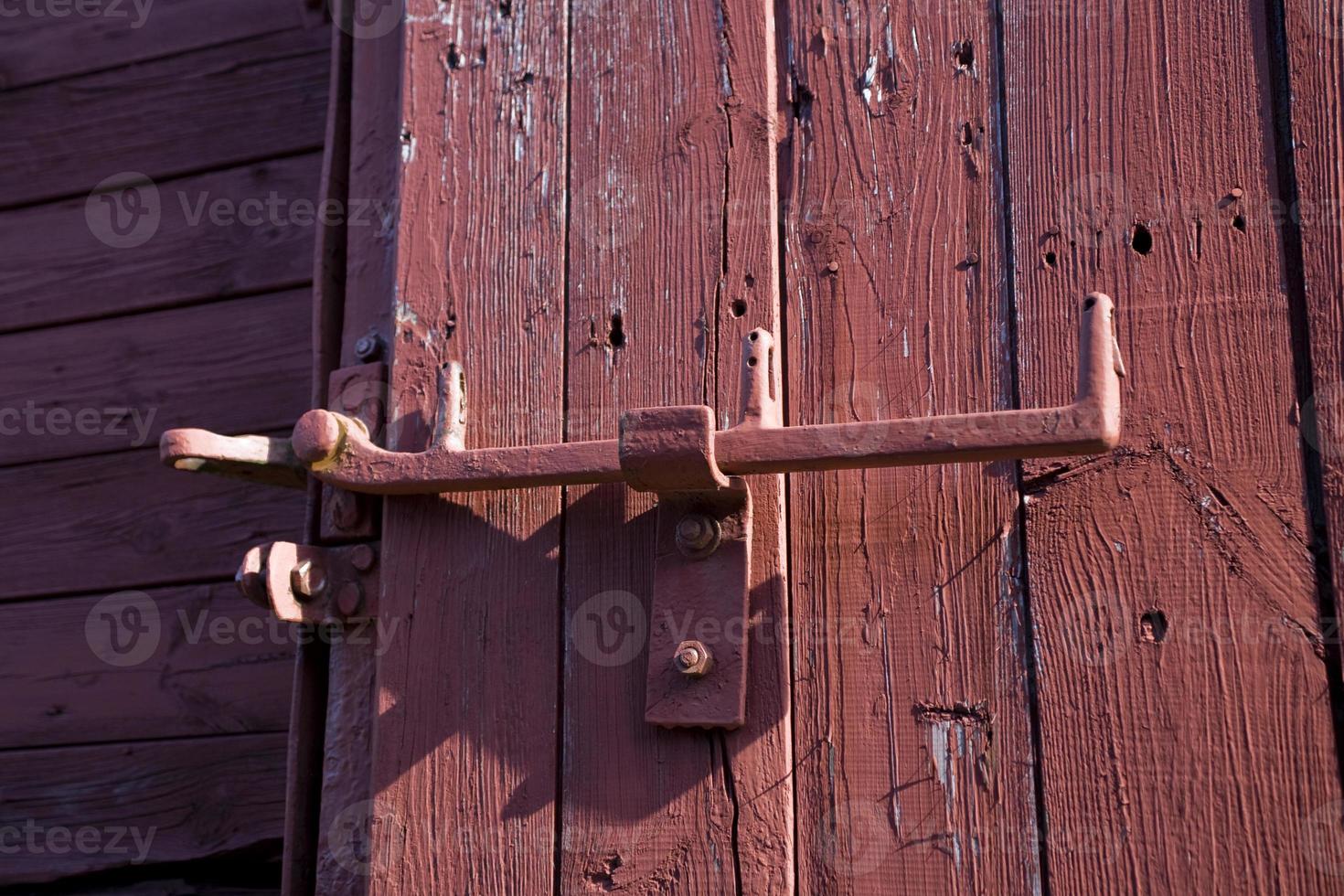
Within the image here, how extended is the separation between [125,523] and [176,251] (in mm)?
379

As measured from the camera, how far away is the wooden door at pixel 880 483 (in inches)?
36.3

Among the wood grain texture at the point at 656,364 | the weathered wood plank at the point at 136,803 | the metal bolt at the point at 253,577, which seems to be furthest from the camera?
the weathered wood plank at the point at 136,803

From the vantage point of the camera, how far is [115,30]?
69.3 inches

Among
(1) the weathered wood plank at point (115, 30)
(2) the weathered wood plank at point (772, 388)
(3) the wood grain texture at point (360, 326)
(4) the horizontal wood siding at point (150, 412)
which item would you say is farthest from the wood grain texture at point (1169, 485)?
(1) the weathered wood plank at point (115, 30)

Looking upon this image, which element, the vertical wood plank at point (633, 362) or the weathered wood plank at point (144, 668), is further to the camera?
the weathered wood plank at point (144, 668)

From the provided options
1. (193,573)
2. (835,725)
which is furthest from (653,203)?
(193,573)

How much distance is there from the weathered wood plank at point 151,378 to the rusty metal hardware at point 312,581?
0.43 metres

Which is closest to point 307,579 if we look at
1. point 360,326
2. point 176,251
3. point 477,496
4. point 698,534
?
point 477,496

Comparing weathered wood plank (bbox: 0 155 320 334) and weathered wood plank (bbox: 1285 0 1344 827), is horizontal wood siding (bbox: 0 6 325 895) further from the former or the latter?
weathered wood plank (bbox: 1285 0 1344 827)

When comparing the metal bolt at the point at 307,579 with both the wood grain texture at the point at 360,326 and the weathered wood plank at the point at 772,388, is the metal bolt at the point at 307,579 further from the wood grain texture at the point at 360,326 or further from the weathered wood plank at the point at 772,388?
the weathered wood plank at the point at 772,388

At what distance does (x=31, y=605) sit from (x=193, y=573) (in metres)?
0.24

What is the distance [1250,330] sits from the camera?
96cm

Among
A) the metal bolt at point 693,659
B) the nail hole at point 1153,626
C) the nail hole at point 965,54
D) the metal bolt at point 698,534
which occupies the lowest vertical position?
the metal bolt at point 693,659

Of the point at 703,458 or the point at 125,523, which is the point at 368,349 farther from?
the point at 125,523
